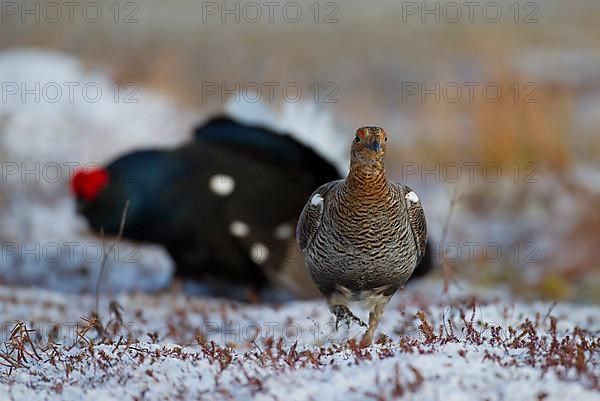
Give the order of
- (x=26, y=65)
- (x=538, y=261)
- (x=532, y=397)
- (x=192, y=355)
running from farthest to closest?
(x=26, y=65)
(x=538, y=261)
(x=192, y=355)
(x=532, y=397)

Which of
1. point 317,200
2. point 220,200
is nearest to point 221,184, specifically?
point 220,200

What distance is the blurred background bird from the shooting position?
8984mm

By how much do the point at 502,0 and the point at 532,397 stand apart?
1418 centimetres

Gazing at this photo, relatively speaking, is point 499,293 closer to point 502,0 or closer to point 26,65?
point 502,0

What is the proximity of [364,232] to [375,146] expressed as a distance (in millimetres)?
473

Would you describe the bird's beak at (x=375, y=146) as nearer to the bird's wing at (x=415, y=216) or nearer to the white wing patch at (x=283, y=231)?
the bird's wing at (x=415, y=216)

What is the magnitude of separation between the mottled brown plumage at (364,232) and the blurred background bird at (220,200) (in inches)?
149

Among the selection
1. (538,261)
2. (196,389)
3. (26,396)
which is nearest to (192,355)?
(196,389)

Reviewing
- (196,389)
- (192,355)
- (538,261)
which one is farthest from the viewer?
(538,261)

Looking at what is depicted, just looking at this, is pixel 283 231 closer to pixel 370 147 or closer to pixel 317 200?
pixel 317 200

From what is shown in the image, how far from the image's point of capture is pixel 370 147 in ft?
14.8

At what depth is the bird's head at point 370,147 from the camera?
4508 millimetres

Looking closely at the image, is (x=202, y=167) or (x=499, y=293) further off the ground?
(x=202, y=167)

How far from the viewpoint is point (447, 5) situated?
16609mm
